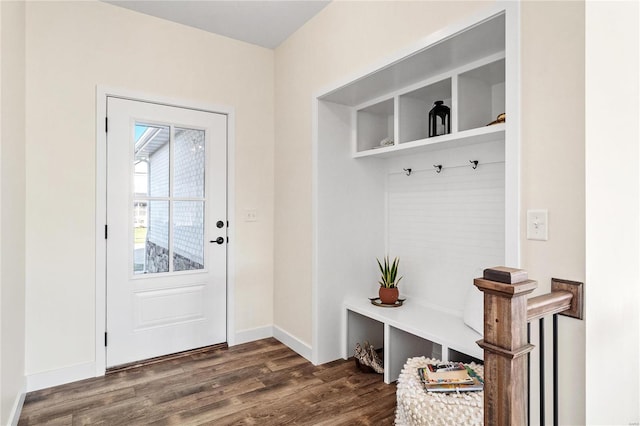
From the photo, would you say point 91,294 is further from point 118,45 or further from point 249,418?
point 118,45

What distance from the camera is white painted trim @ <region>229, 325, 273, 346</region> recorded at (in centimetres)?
322

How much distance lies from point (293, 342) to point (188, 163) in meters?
1.65

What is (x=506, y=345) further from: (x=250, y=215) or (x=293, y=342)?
(x=250, y=215)

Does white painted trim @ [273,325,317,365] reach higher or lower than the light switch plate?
lower

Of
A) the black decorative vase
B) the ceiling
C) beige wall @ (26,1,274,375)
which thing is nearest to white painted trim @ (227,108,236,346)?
beige wall @ (26,1,274,375)

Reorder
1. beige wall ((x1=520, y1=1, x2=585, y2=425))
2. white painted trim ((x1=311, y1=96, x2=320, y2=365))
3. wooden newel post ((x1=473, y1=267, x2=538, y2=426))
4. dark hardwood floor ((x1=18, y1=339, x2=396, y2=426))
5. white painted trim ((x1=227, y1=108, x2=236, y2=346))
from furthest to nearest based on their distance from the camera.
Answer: white painted trim ((x1=227, y1=108, x2=236, y2=346)) < white painted trim ((x1=311, y1=96, x2=320, y2=365)) < dark hardwood floor ((x1=18, y1=339, x2=396, y2=426)) < beige wall ((x1=520, y1=1, x2=585, y2=425)) < wooden newel post ((x1=473, y1=267, x2=538, y2=426))

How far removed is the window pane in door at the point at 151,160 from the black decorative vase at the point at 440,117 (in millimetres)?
1953

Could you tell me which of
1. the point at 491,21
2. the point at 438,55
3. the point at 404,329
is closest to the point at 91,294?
the point at 404,329

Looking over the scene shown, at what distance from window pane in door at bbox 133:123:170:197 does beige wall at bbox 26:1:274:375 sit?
0.90 feet

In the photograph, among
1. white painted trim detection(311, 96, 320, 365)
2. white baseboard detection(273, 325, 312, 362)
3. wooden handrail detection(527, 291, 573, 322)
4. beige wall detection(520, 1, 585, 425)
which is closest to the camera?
wooden handrail detection(527, 291, 573, 322)

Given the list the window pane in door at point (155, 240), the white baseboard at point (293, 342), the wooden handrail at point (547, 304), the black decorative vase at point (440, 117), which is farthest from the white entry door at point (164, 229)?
the wooden handrail at point (547, 304)

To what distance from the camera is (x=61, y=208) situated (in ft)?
8.21

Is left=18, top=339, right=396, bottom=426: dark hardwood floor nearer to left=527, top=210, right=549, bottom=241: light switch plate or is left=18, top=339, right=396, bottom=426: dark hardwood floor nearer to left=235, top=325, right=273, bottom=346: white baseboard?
left=235, top=325, right=273, bottom=346: white baseboard
